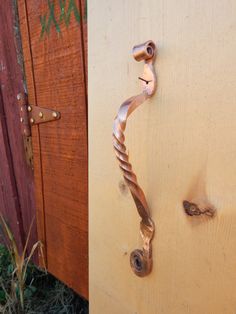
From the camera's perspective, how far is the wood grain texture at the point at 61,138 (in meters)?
0.79

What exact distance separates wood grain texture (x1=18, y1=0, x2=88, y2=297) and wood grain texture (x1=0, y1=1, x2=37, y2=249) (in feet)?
0.39

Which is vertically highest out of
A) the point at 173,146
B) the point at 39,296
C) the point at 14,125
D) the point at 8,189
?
the point at 173,146

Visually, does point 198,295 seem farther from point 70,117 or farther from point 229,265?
point 70,117

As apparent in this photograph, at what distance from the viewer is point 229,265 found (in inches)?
14.8

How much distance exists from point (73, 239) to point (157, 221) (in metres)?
0.55

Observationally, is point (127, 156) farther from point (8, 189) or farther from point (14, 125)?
point (8, 189)

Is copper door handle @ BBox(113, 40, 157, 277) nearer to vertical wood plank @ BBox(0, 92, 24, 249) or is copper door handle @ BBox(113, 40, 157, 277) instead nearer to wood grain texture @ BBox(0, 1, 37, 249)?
wood grain texture @ BBox(0, 1, 37, 249)

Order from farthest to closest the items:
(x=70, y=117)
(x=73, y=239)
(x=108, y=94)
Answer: (x=73, y=239) → (x=70, y=117) → (x=108, y=94)

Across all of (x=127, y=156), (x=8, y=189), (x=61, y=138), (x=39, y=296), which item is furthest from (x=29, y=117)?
(x=39, y=296)

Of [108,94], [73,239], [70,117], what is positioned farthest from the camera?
[73,239]

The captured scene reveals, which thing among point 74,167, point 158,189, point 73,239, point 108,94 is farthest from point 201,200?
point 73,239

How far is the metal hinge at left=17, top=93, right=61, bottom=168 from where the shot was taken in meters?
0.89

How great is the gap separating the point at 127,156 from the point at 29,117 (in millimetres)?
686

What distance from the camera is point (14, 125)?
1159mm
